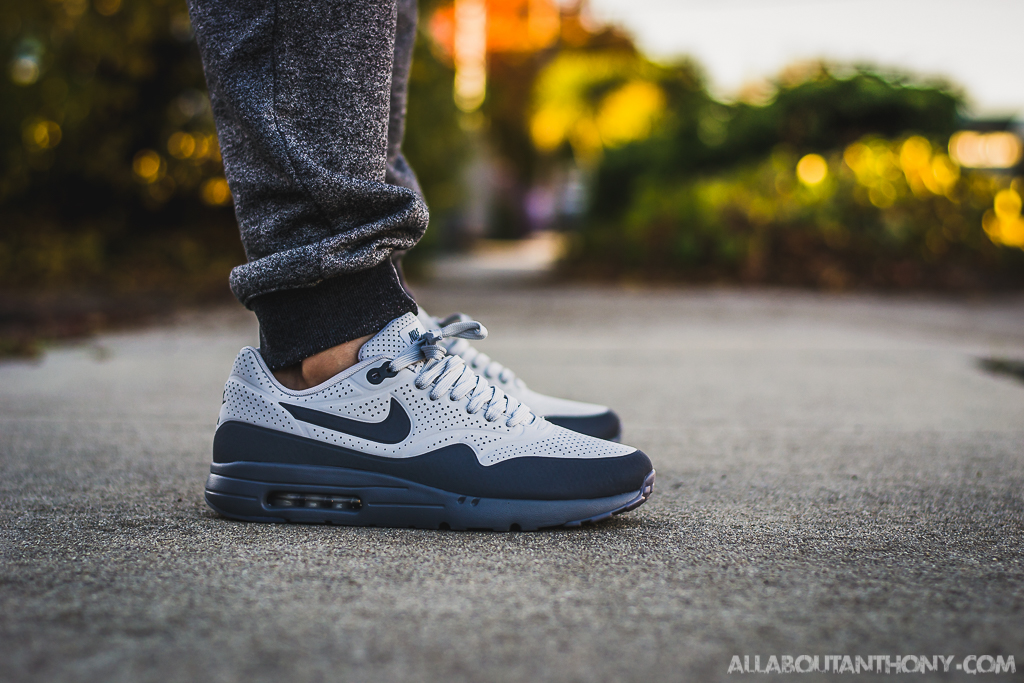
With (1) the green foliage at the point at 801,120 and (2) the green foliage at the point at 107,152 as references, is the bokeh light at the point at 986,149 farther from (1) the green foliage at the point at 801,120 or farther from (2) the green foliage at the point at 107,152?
(2) the green foliage at the point at 107,152

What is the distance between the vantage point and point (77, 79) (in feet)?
17.9

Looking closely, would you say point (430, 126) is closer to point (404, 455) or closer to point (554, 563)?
point (404, 455)

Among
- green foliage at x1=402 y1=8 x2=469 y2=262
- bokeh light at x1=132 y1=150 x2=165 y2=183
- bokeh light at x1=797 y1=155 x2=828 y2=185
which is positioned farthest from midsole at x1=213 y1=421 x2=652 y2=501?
bokeh light at x1=132 y1=150 x2=165 y2=183

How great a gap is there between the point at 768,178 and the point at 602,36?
59.0 ft

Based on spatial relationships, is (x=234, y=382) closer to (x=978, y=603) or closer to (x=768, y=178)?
(x=978, y=603)

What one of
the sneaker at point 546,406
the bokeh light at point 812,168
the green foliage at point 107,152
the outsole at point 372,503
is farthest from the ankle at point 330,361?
the bokeh light at point 812,168

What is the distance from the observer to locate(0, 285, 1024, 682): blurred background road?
70 cm

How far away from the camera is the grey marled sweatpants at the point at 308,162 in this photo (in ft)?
3.44

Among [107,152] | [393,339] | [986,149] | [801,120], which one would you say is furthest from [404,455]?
[986,149]

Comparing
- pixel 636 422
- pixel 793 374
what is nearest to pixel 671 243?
pixel 793 374

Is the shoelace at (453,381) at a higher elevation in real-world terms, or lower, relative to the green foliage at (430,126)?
lower

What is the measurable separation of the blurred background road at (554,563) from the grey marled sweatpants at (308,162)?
323mm

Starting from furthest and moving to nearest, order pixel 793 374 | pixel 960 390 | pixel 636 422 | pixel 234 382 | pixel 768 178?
pixel 768 178
pixel 793 374
pixel 960 390
pixel 636 422
pixel 234 382

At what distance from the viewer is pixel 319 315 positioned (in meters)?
1.10
